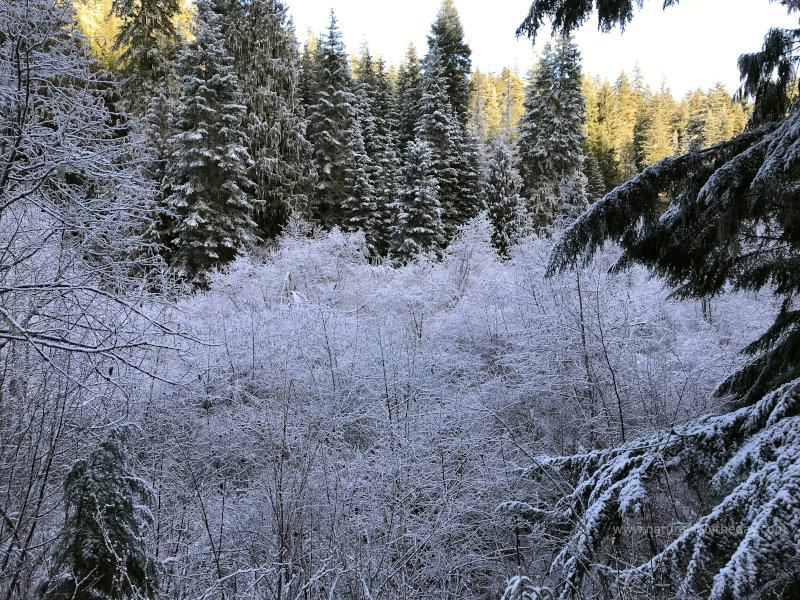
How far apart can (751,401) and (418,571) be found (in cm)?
356

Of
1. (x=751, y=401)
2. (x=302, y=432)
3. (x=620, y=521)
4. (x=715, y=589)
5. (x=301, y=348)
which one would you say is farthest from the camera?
(x=301, y=348)

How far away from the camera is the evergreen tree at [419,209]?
22438mm

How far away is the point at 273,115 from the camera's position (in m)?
22.4

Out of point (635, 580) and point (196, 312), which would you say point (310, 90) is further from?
point (635, 580)

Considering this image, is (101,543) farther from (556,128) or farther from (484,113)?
(484,113)

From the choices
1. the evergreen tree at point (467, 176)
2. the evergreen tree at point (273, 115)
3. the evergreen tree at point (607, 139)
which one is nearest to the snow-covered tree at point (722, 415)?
the evergreen tree at point (273, 115)

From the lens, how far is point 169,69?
21109 mm

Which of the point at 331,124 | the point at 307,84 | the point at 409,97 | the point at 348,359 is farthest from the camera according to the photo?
the point at 409,97

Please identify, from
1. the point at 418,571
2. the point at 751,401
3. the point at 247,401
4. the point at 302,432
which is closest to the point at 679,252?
the point at 751,401

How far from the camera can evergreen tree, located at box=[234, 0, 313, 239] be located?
21656 mm

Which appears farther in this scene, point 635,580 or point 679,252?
point 679,252

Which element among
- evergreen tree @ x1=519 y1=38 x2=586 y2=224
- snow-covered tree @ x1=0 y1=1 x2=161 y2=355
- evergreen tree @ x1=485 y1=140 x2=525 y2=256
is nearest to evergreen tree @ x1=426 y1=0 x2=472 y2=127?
evergreen tree @ x1=519 y1=38 x2=586 y2=224

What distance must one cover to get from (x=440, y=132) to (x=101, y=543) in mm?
26223

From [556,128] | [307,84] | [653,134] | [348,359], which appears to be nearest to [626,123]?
[653,134]
